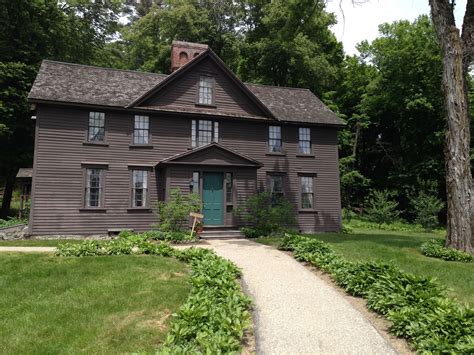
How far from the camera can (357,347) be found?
17.8 ft

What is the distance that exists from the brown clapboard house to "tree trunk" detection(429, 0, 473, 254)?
8784 millimetres

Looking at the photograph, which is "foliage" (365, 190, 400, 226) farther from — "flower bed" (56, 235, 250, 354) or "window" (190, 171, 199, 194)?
"flower bed" (56, 235, 250, 354)

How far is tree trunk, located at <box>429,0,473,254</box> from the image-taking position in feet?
38.4

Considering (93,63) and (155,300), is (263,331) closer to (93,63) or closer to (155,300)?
(155,300)

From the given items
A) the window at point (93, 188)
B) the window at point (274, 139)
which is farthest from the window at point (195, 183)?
the window at point (274, 139)

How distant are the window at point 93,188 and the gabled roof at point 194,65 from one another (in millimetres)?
3640

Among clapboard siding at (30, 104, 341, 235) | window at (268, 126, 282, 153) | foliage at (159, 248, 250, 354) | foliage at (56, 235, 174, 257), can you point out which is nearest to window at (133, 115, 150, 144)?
clapboard siding at (30, 104, 341, 235)

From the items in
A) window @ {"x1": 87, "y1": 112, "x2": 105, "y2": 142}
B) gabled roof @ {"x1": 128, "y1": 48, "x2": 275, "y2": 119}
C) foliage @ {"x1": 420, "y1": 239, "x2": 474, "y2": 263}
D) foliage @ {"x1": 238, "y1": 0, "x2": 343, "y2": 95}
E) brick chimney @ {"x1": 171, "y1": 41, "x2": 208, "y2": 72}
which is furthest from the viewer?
foliage @ {"x1": 238, "y1": 0, "x2": 343, "y2": 95}

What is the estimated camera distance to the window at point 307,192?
2075 cm

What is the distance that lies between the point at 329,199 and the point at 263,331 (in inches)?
634

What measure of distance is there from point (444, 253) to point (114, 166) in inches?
549

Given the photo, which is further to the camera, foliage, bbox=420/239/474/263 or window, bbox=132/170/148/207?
window, bbox=132/170/148/207

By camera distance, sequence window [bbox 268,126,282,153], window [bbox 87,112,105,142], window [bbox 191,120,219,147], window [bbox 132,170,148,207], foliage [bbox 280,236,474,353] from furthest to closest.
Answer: window [bbox 268,126,282,153], window [bbox 191,120,219,147], window [bbox 132,170,148,207], window [bbox 87,112,105,142], foliage [bbox 280,236,474,353]

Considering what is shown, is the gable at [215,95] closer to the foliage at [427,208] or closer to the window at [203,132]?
the window at [203,132]
